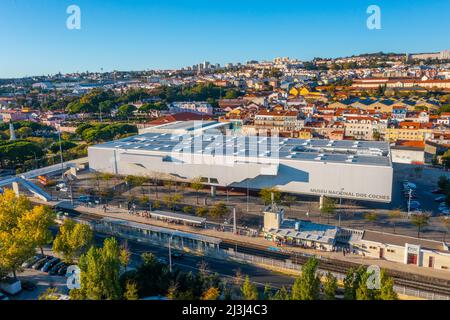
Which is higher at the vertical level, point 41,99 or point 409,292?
point 41,99

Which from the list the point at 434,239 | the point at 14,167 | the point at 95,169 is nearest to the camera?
the point at 434,239

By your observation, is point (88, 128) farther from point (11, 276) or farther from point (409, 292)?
point (409, 292)

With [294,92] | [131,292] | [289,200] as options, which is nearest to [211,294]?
[131,292]

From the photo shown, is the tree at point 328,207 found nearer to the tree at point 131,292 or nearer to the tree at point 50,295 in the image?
the tree at point 131,292

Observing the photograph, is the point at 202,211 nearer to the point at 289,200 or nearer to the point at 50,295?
the point at 289,200

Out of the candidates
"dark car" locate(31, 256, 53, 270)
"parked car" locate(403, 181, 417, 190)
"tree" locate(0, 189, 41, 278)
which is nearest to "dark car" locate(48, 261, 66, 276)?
"dark car" locate(31, 256, 53, 270)

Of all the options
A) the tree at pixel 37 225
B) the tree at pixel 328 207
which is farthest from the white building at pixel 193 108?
the tree at pixel 37 225

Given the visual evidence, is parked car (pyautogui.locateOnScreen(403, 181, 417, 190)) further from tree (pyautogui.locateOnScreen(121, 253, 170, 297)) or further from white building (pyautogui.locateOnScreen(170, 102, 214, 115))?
white building (pyautogui.locateOnScreen(170, 102, 214, 115))
